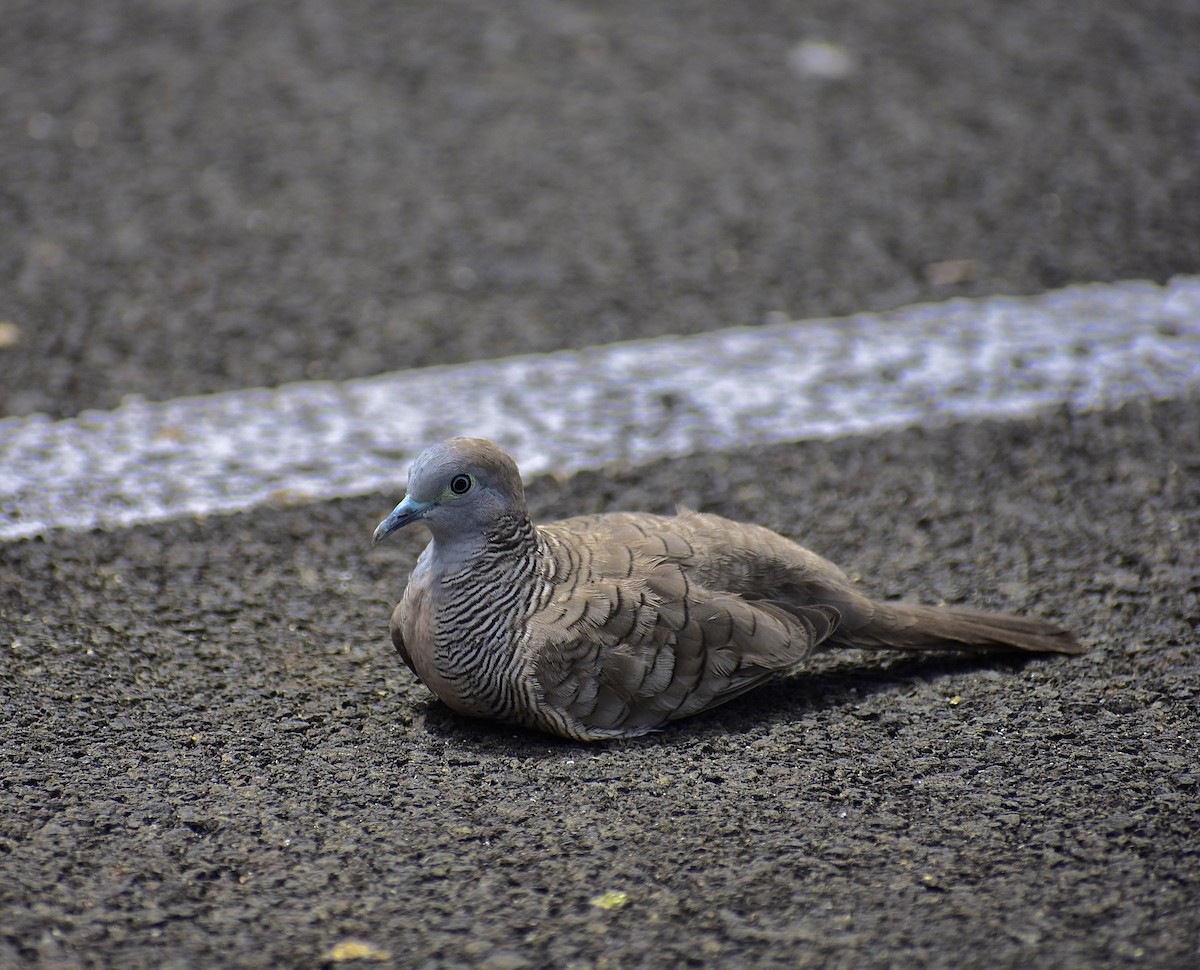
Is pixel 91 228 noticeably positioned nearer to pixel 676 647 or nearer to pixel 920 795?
pixel 676 647

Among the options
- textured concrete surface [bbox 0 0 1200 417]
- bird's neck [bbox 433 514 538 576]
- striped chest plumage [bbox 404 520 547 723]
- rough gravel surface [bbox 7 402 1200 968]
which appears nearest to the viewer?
rough gravel surface [bbox 7 402 1200 968]

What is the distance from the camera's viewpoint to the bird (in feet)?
9.96

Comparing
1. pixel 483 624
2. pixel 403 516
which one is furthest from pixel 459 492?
pixel 483 624

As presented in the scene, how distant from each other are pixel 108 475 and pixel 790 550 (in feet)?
7.07

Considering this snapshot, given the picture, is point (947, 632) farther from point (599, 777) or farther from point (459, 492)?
point (459, 492)

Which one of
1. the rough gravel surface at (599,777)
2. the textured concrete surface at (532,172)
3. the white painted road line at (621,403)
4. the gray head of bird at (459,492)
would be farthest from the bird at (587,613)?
the textured concrete surface at (532,172)

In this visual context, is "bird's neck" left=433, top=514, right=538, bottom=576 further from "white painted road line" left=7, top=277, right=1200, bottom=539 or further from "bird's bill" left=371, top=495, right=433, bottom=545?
"white painted road line" left=7, top=277, right=1200, bottom=539

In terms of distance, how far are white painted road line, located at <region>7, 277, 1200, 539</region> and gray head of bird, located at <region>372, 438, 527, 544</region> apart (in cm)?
103

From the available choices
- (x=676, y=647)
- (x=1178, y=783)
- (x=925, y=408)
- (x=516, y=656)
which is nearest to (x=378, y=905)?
(x=516, y=656)

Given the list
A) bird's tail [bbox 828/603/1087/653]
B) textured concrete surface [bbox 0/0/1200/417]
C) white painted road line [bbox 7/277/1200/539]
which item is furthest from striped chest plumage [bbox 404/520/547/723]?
textured concrete surface [bbox 0/0/1200/417]

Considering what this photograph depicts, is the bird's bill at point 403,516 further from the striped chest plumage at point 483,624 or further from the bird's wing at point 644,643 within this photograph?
the bird's wing at point 644,643

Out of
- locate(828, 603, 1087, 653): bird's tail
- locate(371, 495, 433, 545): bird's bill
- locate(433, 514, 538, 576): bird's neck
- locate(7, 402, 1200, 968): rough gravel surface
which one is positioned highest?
locate(371, 495, 433, 545): bird's bill

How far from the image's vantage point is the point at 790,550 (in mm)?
3373

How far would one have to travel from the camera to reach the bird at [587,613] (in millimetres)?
3035
